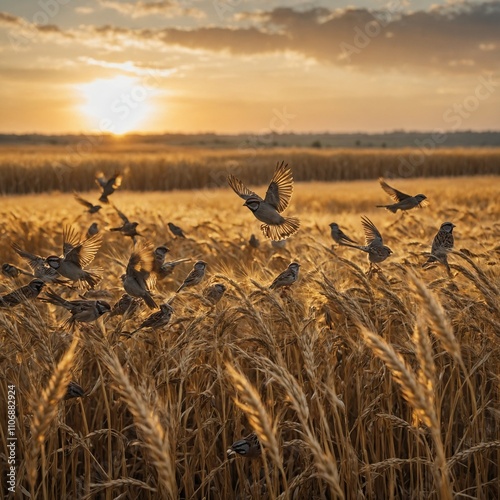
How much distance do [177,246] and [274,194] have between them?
3.65 m

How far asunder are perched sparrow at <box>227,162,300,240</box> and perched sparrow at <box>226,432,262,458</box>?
1.41m

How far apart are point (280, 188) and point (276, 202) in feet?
0.29

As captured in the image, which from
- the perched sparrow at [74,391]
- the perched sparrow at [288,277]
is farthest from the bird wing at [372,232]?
the perched sparrow at [74,391]

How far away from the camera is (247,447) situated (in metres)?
2.56

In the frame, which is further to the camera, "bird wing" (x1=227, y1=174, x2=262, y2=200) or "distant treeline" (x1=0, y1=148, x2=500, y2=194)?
"distant treeline" (x1=0, y1=148, x2=500, y2=194)

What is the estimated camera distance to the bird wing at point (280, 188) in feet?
12.0

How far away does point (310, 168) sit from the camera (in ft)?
113

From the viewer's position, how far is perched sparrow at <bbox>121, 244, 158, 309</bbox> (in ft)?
8.87

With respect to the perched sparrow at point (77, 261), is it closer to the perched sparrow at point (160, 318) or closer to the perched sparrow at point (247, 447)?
the perched sparrow at point (160, 318)

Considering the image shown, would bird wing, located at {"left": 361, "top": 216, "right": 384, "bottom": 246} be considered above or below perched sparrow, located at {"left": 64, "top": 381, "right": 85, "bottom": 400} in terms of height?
above

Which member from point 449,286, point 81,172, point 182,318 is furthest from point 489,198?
point 81,172

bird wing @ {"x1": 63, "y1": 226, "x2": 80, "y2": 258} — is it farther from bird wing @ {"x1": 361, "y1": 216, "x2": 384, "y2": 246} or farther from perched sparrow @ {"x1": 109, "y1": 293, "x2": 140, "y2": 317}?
bird wing @ {"x1": 361, "y1": 216, "x2": 384, "y2": 246}

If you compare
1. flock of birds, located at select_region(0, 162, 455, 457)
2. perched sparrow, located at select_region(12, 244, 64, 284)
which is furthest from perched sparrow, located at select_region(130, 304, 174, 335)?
perched sparrow, located at select_region(12, 244, 64, 284)

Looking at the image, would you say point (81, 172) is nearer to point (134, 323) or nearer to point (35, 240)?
point (35, 240)
